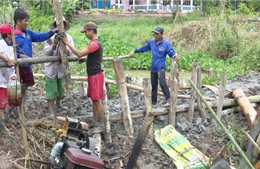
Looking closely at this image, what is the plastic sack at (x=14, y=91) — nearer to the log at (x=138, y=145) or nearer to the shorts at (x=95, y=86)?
the shorts at (x=95, y=86)

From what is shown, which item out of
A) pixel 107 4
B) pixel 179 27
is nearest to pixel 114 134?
pixel 179 27

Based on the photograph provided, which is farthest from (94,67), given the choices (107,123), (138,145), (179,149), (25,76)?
(179,149)

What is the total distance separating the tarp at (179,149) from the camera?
570 centimetres

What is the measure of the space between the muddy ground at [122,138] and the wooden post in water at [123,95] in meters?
0.16

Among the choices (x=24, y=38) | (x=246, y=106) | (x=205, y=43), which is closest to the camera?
(x=24, y=38)

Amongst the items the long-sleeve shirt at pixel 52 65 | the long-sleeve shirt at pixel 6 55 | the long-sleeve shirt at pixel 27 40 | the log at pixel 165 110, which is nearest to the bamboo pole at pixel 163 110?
the log at pixel 165 110

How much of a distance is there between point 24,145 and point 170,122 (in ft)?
8.14

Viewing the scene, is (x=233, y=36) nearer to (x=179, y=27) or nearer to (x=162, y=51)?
(x=179, y=27)

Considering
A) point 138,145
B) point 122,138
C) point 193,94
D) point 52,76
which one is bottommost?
point 122,138

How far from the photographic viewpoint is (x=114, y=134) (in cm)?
596

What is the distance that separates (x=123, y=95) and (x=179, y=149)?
1.17m

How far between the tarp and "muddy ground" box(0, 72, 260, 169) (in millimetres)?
94

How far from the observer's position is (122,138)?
5.93 metres

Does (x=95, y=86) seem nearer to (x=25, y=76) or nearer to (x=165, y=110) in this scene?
(x=25, y=76)
